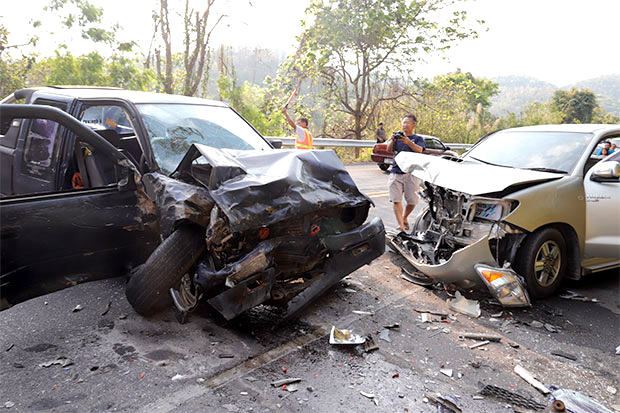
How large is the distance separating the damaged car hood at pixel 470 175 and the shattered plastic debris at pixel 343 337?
170 cm

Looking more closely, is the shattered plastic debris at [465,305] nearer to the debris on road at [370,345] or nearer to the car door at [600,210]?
the debris on road at [370,345]

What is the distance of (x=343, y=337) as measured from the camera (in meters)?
3.26

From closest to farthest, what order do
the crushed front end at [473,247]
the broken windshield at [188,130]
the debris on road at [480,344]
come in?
the debris on road at [480,344] < the broken windshield at [188,130] < the crushed front end at [473,247]

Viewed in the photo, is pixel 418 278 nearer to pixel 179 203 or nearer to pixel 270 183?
pixel 270 183

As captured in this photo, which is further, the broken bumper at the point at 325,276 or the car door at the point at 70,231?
the broken bumper at the point at 325,276

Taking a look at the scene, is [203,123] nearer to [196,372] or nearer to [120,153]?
[120,153]

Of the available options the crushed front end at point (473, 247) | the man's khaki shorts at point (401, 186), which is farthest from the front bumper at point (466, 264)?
the man's khaki shorts at point (401, 186)

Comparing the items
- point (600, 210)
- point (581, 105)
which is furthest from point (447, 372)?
point (581, 105)

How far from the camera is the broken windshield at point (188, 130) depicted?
143 inches

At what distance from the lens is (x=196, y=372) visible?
8.93ft

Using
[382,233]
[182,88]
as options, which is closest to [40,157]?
[382,233]

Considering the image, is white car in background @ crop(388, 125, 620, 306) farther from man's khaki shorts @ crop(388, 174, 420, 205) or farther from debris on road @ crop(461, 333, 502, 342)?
man's khaki shorts @ crop(388, 174, 420, 205)

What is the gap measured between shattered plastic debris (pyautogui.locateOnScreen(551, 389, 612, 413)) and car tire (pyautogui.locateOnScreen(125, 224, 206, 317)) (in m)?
2.55

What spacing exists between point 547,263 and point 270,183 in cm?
293
